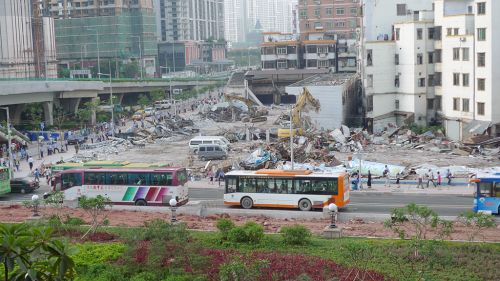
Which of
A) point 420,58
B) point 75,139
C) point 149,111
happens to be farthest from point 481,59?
point 149,111

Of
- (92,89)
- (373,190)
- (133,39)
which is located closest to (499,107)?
(373,190)

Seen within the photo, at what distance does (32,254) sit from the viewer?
10.7 metres

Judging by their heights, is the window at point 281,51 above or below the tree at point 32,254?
above

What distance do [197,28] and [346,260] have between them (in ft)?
507

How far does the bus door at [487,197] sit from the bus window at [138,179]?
12.8 meters

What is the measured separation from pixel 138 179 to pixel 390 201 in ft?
33.9

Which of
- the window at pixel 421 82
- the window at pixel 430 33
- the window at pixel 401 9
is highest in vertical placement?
the window at pixel 401 9

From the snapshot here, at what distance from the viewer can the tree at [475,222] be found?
67.9 feet

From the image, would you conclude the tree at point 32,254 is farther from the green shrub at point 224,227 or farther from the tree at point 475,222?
the tree at point 475,222

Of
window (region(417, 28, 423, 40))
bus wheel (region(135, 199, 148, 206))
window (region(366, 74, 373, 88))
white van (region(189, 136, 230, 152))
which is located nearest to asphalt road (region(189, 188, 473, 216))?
bus wheel (region(135, 199, 148, 206))

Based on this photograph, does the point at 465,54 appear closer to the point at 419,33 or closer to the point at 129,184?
the point at 419,33

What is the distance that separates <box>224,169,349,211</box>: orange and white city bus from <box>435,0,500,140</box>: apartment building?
20917mm

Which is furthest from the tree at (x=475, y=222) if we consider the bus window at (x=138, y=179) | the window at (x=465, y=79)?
the window at (x=465, y=79)

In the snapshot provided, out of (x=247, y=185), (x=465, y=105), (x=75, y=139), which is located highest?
(x=465, y=105)
